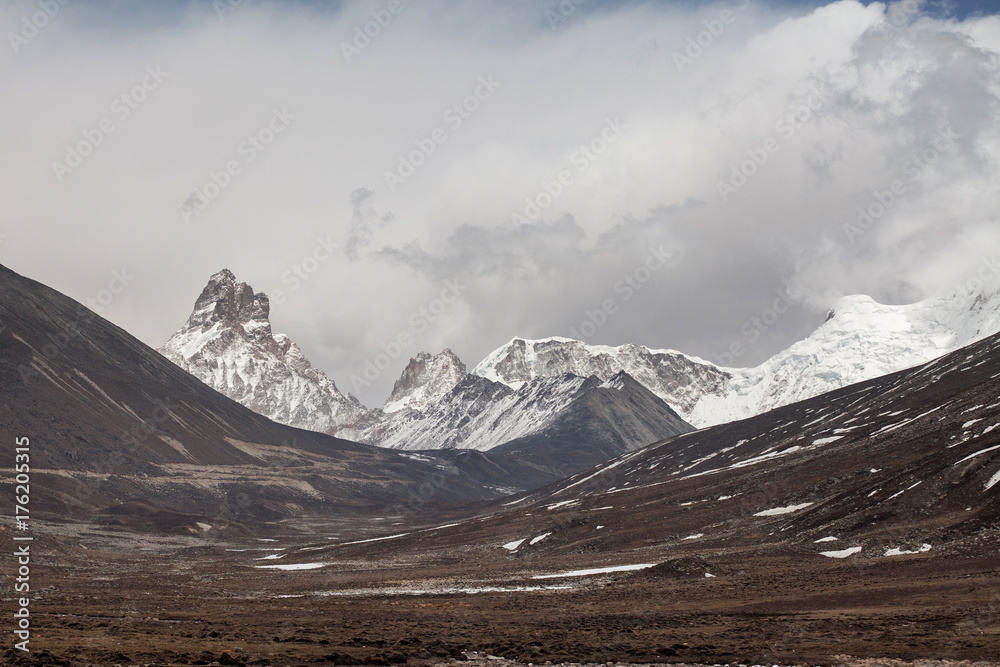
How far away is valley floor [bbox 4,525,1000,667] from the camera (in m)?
39.2

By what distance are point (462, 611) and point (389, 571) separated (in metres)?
46.3

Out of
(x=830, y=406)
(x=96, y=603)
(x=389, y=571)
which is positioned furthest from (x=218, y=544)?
(x=830, y=406)

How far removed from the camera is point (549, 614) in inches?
2254

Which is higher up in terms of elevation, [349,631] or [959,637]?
[349,631]

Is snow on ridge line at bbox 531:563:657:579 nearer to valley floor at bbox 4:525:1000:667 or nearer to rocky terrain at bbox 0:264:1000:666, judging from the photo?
rocky terrain at bbox 0:264:1000:666

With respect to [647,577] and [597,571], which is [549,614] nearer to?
[647,577]

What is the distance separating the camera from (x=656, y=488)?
157 m

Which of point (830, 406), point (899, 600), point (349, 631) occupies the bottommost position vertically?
point (899, 600)

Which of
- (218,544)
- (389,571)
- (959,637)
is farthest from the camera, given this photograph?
(218,544)

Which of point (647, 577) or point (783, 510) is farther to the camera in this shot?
point (783, 510)

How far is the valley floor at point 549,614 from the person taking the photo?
129 ft

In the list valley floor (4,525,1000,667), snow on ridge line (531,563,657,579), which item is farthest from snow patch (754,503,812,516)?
snow on ridge line (531,563,657,579)

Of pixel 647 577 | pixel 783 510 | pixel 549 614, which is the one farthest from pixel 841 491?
pixel 549 614

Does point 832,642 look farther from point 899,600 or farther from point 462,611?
point 462,611
